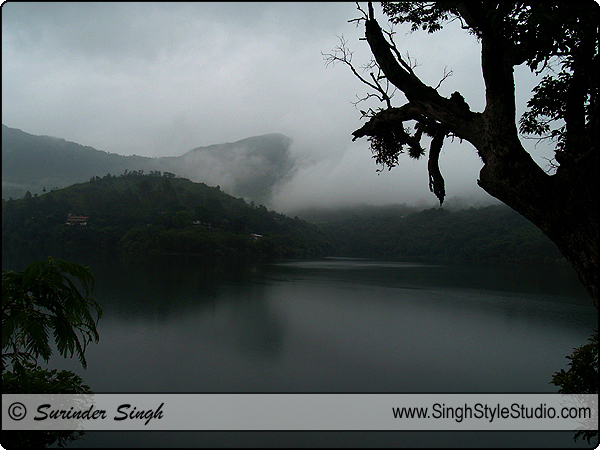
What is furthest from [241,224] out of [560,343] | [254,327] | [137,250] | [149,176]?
[560,343]

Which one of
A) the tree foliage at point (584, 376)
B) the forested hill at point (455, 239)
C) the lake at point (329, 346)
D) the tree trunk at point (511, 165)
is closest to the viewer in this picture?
the tree trunk at point (511, 165)

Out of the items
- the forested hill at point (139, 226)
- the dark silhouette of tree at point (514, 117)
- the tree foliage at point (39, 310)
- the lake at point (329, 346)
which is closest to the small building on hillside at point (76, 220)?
the forested hill at point (139, 226)

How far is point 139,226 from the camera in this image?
65.1m

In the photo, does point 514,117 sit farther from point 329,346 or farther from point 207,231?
point 207,231

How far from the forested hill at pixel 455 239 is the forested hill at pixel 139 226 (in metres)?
13.0

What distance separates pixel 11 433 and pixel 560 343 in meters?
16.3

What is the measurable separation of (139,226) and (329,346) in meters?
60.3

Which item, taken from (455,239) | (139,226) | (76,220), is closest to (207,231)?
(139,226)

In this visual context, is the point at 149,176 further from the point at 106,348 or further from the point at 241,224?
the point at 106,348

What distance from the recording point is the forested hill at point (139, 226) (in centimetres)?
5788

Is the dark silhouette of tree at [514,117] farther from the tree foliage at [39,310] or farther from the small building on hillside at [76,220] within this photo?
the small building on hillside at [76,220]

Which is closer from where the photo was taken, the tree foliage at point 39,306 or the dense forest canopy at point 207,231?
the tree foliage at point 39,306

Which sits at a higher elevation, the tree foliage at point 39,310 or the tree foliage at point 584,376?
the tree foliage at point 39,310

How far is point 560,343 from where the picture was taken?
13562 mm
